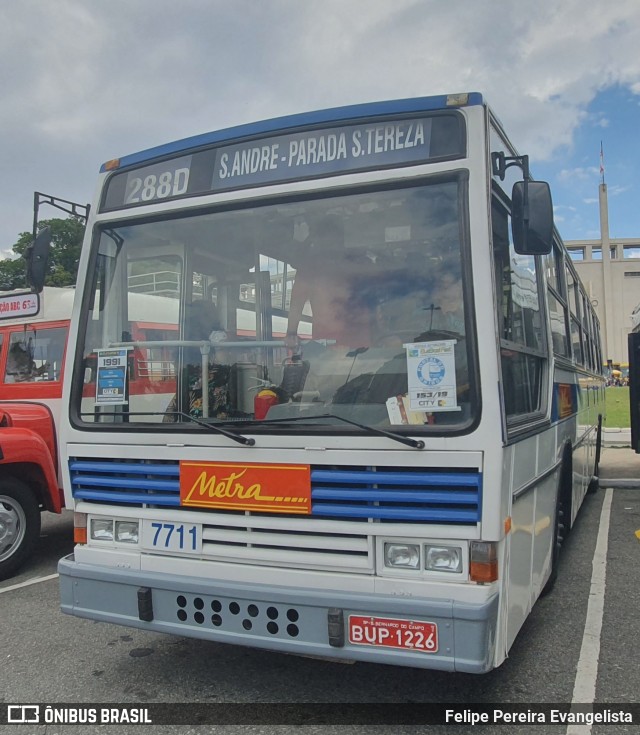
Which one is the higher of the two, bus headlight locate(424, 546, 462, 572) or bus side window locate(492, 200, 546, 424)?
bus side window locate(492, 200, 546, 424)

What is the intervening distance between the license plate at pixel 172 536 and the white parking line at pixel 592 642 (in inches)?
77.0

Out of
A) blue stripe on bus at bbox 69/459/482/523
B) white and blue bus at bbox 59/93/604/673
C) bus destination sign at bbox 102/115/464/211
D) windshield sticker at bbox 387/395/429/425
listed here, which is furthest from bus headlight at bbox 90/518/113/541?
bus destination sign at bbox 102/115/464/211

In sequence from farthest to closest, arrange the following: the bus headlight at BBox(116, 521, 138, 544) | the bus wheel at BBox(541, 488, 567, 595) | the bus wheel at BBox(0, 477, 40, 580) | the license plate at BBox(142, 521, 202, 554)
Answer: the bus wheel at BBox(0, 477, 40, 580) < the bus wheel at BBox(541, 488, 567, 595) < the bus headlight at BBox(116, 521, 138, 544) < the license plate at BBox(142, 521, 202, 554)

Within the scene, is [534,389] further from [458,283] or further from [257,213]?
[257,213]

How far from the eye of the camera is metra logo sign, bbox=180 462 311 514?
10.1 ft

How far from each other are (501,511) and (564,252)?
3835 mm

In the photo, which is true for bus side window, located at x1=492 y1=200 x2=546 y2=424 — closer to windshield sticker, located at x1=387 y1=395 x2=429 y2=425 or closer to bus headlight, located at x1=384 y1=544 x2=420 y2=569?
windshield sticker, located at x1=387 y1=395 x2=429 y2=425

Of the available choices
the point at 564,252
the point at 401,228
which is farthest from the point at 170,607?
the point at 564,252

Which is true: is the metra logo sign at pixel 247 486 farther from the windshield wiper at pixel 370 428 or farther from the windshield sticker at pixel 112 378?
the windshield sticker at pixel 112 378

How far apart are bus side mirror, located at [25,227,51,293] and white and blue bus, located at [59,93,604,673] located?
0.40 meters

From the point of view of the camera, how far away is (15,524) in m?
5.75

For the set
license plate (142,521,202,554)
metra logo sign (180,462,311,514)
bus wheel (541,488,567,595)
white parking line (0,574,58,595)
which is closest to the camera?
metra logo sign (180,462,311,514)

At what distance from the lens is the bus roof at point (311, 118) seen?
10.2ft

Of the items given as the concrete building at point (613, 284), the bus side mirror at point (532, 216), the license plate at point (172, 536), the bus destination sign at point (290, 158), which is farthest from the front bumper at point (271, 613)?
the concrete building at point (613, 284)
